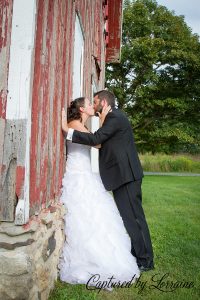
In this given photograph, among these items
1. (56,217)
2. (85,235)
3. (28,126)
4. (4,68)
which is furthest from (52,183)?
(4,68)

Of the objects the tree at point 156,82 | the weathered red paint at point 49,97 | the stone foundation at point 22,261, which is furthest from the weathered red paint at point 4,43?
the tree at point 156,82

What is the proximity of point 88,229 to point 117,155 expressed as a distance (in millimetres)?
963

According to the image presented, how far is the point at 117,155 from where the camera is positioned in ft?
14.3

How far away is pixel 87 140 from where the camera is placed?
13.2 feet

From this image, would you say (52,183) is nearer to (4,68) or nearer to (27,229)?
(27,229)

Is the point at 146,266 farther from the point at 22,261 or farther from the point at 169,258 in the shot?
the point at 22,261

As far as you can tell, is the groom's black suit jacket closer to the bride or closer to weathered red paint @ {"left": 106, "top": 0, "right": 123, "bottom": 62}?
the bride

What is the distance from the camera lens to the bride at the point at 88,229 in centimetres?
371

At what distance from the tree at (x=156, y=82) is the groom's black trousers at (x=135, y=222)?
1938cm

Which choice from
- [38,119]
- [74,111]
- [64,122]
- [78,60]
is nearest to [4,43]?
[38,119]

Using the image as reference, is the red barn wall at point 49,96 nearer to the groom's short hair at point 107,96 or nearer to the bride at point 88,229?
the bride at point 88,229

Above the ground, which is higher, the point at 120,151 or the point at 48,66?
the point at 48,66

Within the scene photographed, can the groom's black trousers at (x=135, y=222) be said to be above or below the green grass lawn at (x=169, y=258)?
above

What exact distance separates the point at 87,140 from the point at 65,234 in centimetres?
104
